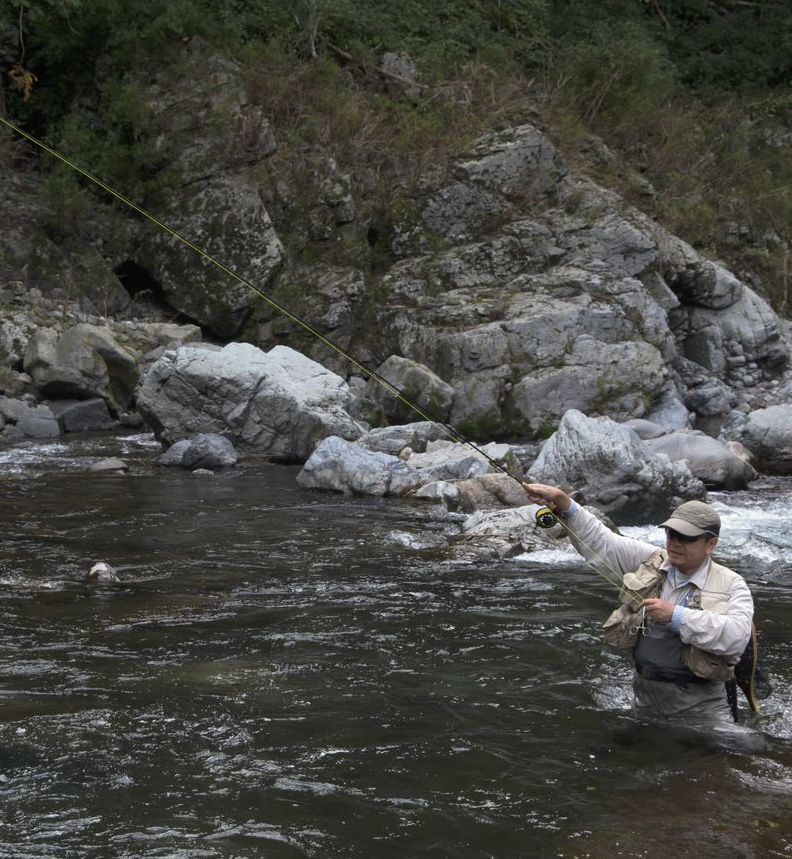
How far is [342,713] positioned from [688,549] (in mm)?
1772

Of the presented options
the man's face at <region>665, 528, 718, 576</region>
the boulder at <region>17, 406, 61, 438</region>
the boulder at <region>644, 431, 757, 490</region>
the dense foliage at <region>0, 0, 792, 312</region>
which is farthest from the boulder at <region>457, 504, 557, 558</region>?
the dense foliage at <region>0, 0, 792, 312</region>

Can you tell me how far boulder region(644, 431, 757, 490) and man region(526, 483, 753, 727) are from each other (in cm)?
691

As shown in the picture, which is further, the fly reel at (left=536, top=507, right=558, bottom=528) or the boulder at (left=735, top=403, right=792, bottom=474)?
the boulder at (left=735, top=403, right=792, bottom=474)

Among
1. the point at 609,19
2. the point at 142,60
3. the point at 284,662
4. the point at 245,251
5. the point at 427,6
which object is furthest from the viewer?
the point at 609,19

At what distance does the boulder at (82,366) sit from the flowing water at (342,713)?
22.3 ft

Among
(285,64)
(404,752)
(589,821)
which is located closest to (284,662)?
(404,752)

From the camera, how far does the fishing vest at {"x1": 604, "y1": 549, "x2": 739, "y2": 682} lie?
4.64m

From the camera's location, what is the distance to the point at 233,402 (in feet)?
45.0

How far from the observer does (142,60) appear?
21.1 m

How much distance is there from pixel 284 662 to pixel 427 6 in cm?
2139

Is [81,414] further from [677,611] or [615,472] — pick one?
[677,611]

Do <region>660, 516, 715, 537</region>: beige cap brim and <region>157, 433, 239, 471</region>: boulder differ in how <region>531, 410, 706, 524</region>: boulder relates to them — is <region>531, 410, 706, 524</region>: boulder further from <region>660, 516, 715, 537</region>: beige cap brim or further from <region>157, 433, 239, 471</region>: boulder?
<region>660, 516, 715, 537</region>: beige cap brim

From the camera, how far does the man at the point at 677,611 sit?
4.54 metres

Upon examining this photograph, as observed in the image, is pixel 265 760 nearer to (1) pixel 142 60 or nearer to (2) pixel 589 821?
(2) pixel 589 821
